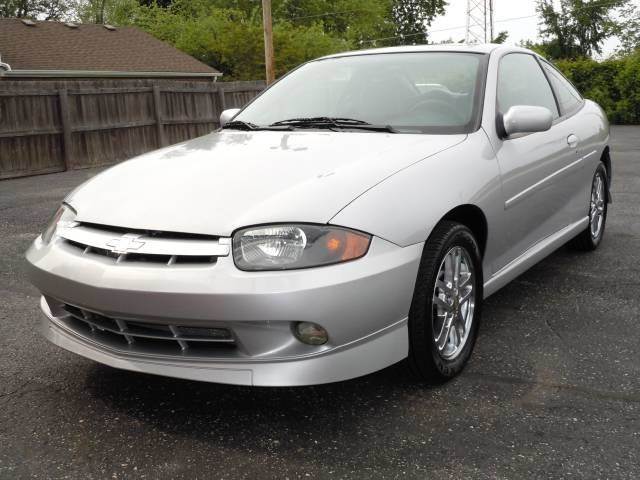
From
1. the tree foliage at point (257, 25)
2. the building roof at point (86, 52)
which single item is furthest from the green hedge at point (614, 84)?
the building roof at point (86, 52)

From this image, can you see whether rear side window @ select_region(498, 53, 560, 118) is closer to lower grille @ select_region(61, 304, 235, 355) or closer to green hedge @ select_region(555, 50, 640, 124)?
lower grille @ select_region(61, 304, 235, 355)

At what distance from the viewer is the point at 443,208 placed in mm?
3047

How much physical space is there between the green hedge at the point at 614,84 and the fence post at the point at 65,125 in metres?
16.2

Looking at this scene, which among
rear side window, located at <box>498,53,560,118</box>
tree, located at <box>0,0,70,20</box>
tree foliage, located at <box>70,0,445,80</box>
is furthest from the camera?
tree, located at <box>0,0,70,20</box>

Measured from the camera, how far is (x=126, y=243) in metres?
2.71

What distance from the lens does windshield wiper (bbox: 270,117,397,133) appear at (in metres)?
3.67

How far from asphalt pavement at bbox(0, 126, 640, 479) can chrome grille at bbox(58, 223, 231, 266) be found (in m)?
0.72

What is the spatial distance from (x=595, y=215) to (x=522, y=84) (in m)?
1.61

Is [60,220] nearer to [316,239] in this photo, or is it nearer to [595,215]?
[316,239]

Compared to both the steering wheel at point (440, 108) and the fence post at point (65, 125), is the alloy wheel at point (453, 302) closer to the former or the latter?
the steering wheel at point (440, 108)

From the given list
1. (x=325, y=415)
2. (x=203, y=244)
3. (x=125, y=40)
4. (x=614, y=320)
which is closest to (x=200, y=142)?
(x=203, y=244)

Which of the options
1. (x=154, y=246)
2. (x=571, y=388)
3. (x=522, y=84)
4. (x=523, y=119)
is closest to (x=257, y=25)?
(x=522, y=84)

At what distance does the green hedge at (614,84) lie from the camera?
71.8 feet

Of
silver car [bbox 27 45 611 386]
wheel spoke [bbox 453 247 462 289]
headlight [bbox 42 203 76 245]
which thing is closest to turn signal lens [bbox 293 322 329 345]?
silver car [bbox 27 45 611 386]
